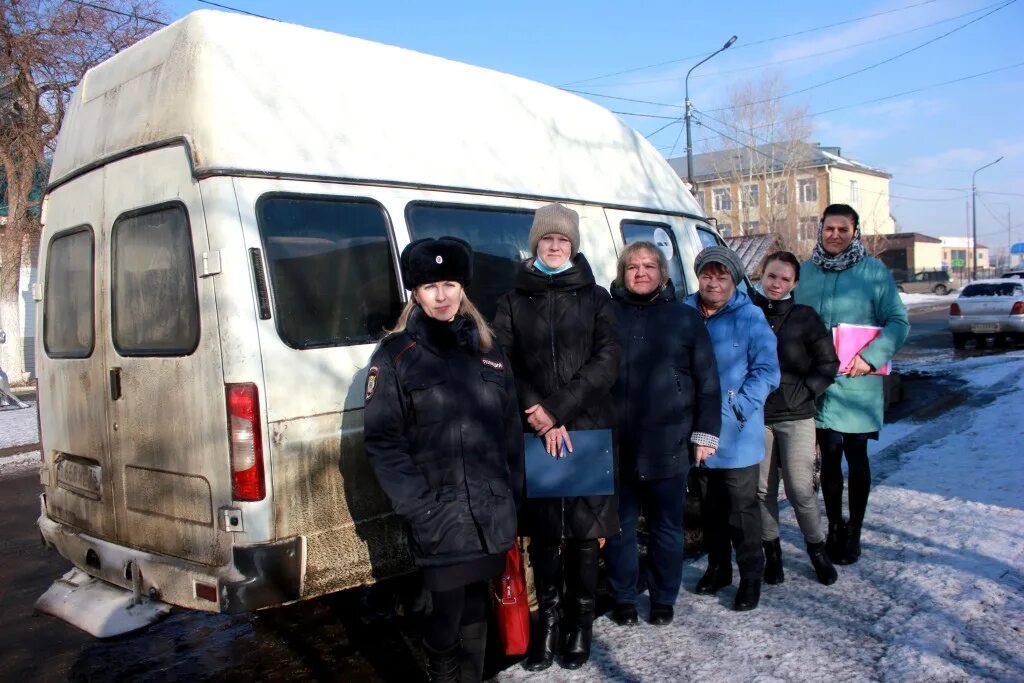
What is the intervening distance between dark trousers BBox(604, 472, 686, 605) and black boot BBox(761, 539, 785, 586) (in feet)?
2.31

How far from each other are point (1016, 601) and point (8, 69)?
18.1 metres

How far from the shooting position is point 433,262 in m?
3.01

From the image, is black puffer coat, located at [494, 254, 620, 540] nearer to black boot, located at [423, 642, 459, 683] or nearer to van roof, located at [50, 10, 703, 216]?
black boot, located at [423, 642, 459, 683]

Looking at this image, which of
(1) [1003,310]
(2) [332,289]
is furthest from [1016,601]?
(1) [1003,310]

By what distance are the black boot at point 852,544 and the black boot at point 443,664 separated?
102 inches

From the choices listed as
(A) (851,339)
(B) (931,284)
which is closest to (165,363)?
(A) (851,339)

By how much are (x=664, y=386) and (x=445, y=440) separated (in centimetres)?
128

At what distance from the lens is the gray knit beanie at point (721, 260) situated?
4113 millimetres

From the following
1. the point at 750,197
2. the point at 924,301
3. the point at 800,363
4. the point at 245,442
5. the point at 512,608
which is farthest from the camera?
the point at 750,197

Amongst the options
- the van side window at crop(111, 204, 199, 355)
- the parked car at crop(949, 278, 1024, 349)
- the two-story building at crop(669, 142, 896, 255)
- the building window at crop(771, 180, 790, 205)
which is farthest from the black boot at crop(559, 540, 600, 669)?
the building window at crop(771, 180, 790, 205)

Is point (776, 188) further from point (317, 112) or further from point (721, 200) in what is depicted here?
point (317, 112)

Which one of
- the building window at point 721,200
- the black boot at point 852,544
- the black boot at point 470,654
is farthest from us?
the building window at point 721,200

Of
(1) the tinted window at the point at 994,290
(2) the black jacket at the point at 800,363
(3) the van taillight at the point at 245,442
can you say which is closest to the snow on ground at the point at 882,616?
(2) the black jacket at the point at 800,363

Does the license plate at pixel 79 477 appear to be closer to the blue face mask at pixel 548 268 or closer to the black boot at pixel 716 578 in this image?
the blue face mask at pixel 548 268
